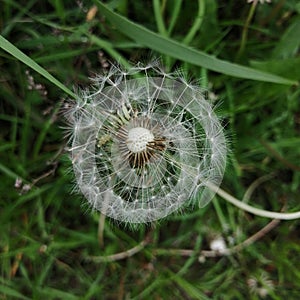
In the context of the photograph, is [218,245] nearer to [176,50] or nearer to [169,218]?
[169,218]

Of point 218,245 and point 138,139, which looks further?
point 218,245

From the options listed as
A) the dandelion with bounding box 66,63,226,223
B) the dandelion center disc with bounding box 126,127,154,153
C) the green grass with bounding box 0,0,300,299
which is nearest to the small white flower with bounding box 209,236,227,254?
the green grass with bounding box 0,0,300,299

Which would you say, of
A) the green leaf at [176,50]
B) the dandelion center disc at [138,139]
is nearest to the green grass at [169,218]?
the green leaf at [176,50]

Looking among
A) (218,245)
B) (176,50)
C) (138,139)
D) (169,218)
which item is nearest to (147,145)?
(138,139)

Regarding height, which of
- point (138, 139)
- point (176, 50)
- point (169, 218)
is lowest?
point (138, 139)

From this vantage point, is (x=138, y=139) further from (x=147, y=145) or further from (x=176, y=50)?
(x=176, y=50)

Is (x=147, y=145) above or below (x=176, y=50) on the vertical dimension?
below

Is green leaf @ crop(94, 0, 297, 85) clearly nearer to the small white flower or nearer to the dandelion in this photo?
the dandelion
